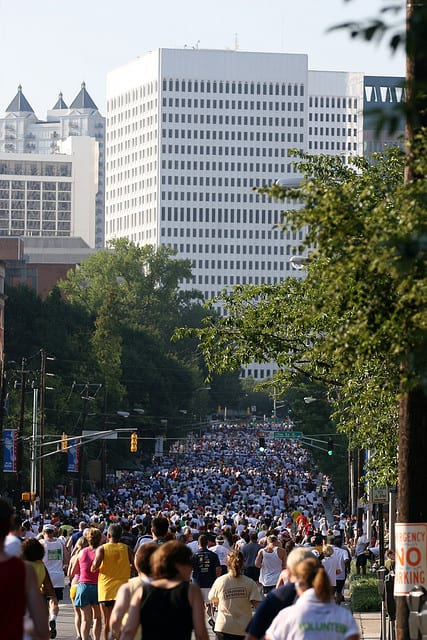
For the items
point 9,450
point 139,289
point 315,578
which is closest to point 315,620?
point 315,578

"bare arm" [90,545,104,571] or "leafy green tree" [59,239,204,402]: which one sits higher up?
"leafy green tree" [59,239,204,402]

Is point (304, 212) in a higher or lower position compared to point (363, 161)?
lower

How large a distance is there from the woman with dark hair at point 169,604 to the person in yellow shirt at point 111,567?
27.4ft

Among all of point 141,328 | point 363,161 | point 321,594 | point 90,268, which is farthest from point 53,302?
point 321,594

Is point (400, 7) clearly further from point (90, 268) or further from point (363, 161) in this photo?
point (90, 268)

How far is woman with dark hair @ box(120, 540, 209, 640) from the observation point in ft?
33.8

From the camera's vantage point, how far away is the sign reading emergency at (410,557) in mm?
14711

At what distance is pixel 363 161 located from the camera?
2678cm

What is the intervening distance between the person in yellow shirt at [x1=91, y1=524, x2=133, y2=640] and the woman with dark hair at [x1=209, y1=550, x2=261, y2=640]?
270cm

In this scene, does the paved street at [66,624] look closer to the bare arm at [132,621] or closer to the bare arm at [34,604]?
the bare arm at [132,621]

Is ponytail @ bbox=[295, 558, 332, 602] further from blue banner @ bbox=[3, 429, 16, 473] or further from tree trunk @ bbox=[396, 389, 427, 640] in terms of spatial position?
blue banner @ bbox=[3, 429, 16, 473]

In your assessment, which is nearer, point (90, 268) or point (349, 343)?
point (349, 343)

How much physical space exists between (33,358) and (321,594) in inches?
3416

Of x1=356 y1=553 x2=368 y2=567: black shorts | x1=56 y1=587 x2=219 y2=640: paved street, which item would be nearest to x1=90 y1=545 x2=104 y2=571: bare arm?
x1=56 y1=587 x2=219 y2=640: paved street
